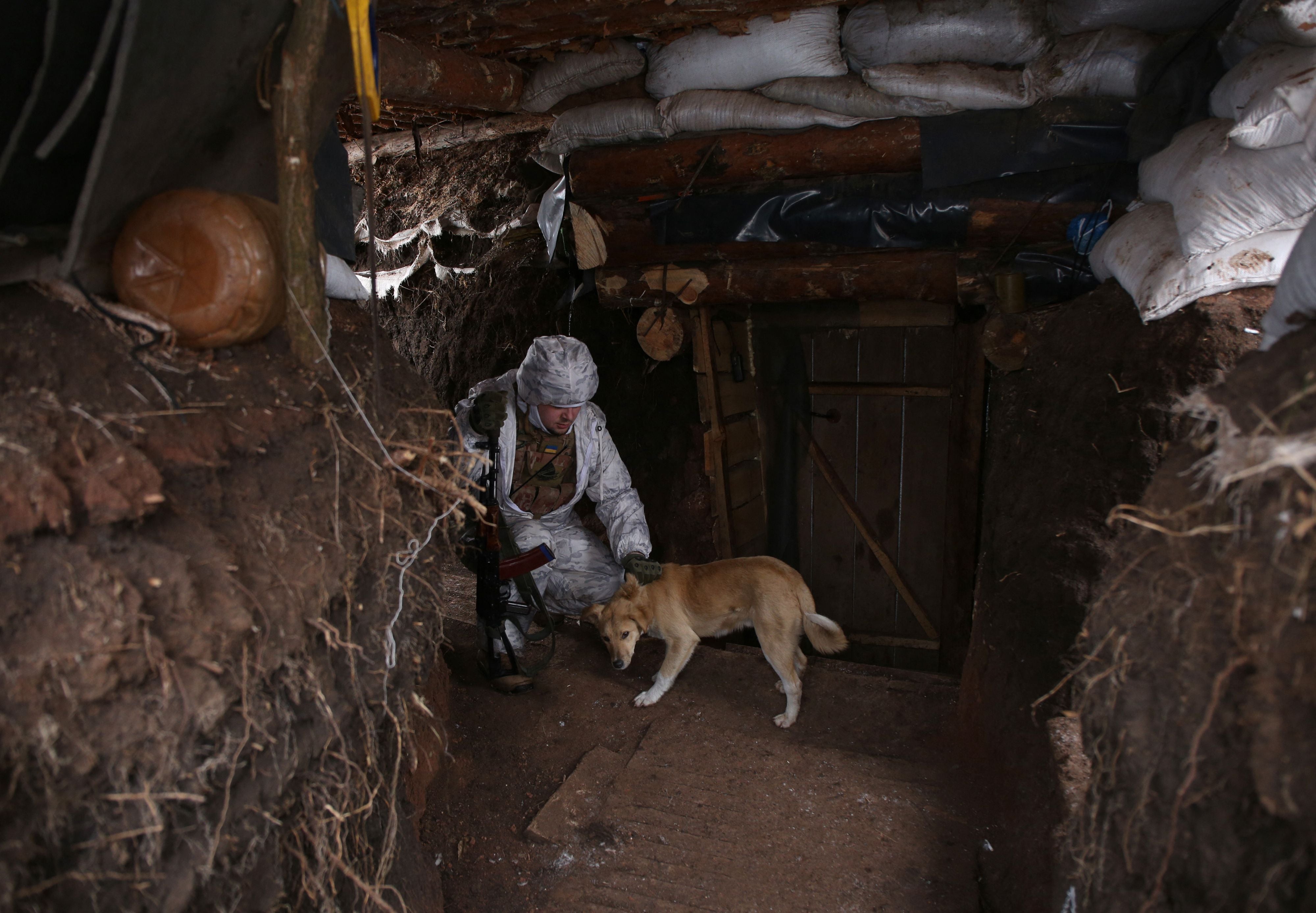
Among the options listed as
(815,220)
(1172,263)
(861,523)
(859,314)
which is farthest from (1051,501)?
(861,523)

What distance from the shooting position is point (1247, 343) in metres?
2.53

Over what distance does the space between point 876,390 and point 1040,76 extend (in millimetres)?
2848

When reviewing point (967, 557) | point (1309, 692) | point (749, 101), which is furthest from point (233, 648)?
point (967, 557)

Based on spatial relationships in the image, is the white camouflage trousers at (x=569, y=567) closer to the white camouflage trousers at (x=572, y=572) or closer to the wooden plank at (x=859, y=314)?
the white camouflage trousers at (x=572, y=572)

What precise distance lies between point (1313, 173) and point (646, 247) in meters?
3.25

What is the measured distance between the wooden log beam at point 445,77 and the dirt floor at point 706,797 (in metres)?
3.00

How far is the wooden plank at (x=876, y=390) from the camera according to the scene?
6.00 meters

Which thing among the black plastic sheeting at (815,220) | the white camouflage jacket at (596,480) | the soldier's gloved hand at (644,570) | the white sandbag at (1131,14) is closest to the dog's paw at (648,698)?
the soldier's gloved hand at (644,570)

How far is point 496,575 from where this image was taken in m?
3.99

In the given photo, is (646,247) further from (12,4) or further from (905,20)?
(12,4)

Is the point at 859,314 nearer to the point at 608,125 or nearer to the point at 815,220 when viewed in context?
the point at 815,220

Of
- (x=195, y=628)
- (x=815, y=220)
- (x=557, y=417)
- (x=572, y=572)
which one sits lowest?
(x=572, y=572)

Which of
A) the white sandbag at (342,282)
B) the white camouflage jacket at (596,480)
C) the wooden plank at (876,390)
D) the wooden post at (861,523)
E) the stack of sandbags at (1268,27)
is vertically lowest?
the wooden post at (861,523)

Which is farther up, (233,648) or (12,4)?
(12,4)
